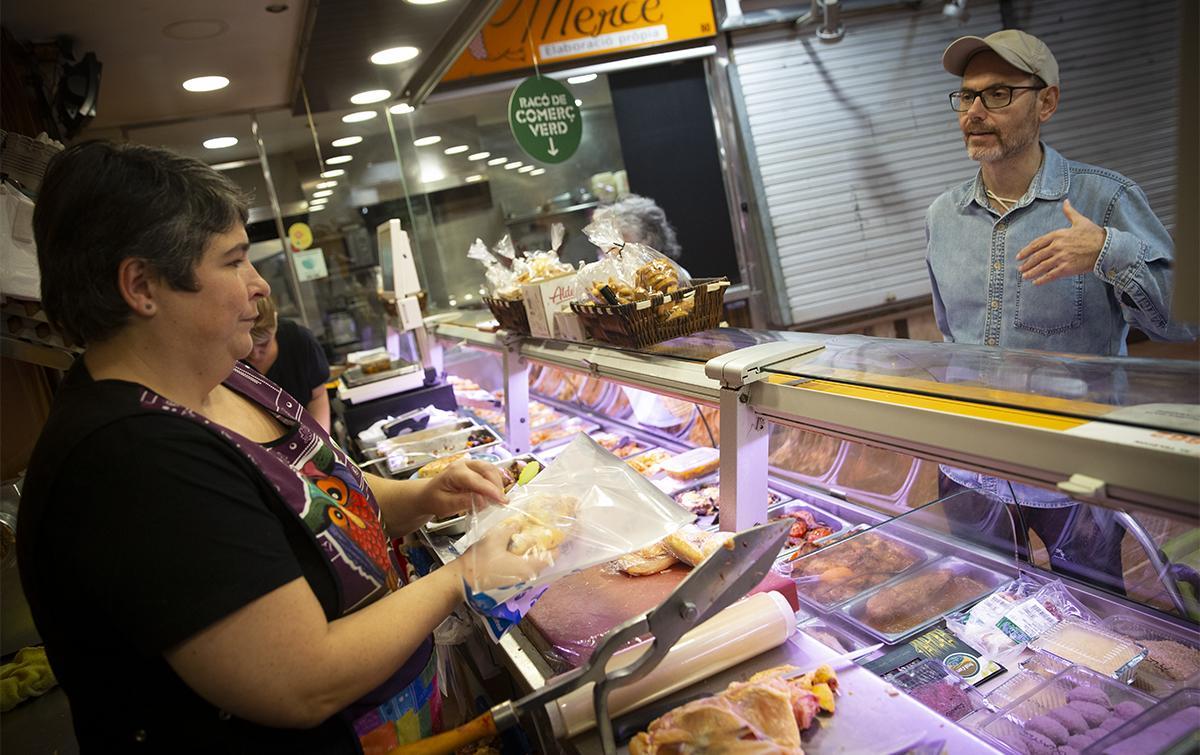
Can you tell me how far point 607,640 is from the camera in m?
1.22

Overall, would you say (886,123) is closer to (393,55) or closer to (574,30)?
(574,30)

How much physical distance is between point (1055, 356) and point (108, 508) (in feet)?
5.30

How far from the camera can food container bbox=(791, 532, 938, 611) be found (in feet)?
6.00

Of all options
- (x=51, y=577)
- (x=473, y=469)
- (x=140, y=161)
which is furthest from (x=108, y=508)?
(x=473, y=469)

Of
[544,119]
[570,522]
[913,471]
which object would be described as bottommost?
[913,471]

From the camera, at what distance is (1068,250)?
207 cm

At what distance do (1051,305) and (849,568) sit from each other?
4.14 ft

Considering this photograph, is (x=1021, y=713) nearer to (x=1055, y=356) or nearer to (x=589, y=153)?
(x=1055, y=356)

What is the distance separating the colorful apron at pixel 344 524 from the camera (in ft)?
4.39

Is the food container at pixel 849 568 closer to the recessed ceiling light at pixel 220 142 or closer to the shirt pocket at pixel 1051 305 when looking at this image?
the shirt pocket at pixel 1051 305

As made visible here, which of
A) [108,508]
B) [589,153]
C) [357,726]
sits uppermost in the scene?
[589,153]

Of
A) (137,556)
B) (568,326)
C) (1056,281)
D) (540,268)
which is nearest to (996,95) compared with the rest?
(1056,281)

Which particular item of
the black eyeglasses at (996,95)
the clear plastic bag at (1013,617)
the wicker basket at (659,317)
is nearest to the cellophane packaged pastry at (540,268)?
the wicker basket at (659,317)

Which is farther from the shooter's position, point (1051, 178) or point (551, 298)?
point (551, 298)
